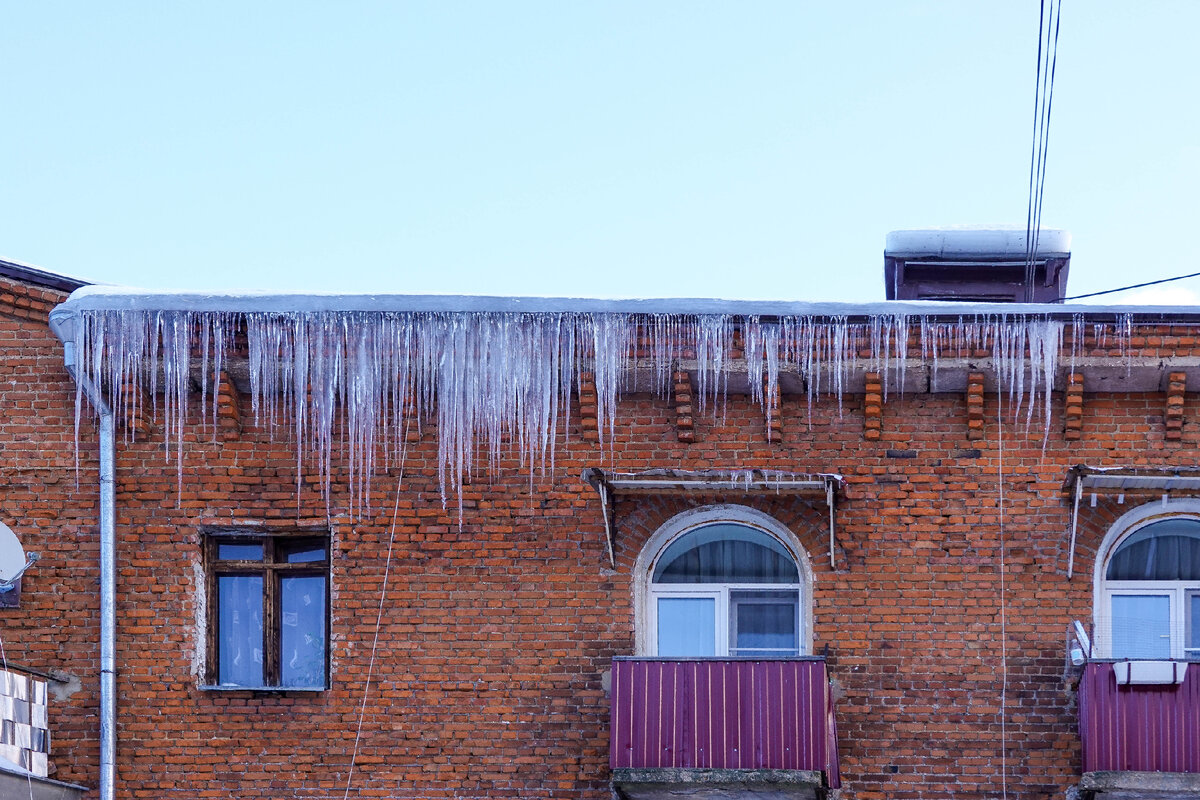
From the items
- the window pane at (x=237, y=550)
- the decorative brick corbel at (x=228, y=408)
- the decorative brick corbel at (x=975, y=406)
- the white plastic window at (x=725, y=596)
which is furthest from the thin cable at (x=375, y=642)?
the decorative brick corbel at (x=975, y=406)

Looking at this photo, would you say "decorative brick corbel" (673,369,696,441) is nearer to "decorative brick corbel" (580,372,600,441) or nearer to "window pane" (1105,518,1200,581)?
"decorative brick corbel" (580,372,600,441)

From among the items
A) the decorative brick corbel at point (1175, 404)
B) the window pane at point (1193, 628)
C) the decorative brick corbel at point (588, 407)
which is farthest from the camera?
the decorative brick corbel at point (588, 407)

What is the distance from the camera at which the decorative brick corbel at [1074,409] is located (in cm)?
1027

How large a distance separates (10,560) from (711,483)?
15.8ft

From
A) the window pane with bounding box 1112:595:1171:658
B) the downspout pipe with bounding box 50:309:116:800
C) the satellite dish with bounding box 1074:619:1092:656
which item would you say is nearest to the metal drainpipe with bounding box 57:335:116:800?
the downspout pipe with bounding box 50:309:116:800

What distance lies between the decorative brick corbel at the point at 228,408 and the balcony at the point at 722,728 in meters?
3.26

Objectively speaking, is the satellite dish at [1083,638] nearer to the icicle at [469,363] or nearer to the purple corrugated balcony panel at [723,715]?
the icicle at [469,363]

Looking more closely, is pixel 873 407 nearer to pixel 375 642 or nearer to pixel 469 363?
pixel 469 363

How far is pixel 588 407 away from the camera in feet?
34.5

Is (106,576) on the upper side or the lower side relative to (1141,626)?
upper

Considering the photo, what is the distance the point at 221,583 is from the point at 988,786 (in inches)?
215

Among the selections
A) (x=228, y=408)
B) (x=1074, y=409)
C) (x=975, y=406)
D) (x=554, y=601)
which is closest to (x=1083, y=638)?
(x=1074, y=409)

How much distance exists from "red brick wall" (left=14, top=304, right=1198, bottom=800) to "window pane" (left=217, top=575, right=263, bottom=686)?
0.88ft

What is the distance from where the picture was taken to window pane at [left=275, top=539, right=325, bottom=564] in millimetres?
10609
